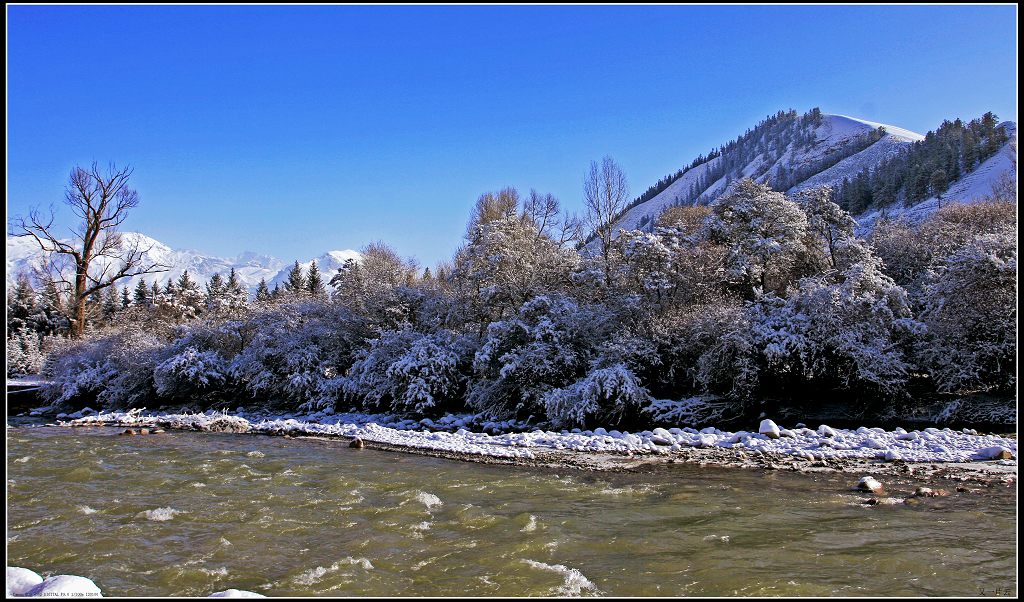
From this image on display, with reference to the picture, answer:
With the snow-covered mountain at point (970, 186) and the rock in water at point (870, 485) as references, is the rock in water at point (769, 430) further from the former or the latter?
the snow-covered mountain at point (970, 186)

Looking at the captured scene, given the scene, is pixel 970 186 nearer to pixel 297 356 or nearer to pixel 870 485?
pixel 870 485

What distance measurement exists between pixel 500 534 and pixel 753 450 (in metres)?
7.16

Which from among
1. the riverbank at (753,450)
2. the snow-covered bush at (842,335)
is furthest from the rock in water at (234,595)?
the snow-covered bush at (842,335)

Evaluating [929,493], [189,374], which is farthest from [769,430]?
[189,374]

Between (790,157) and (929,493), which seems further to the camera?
(790,157)

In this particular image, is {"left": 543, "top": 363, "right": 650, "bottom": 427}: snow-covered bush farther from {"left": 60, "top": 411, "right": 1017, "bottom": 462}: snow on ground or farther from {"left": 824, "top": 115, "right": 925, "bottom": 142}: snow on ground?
{"left": 824, "top": 115, "right": 925, "bottom": 142}: snow on ground

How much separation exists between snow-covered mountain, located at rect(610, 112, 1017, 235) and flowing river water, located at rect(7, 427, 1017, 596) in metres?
86.6

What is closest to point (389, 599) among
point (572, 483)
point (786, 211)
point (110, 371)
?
point (572, 483)

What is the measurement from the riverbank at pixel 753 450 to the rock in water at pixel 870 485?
3.67ft

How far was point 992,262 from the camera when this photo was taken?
47.3ft

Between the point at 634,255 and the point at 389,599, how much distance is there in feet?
54.3

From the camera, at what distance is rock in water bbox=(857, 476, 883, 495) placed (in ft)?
→ 28.2

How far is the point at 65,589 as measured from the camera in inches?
187

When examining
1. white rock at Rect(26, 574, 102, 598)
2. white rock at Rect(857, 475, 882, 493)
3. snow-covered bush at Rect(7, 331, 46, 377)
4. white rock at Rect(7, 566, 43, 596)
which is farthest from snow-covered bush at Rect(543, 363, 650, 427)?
snow-covered bush at Rect(7, 331, 46, 377)
